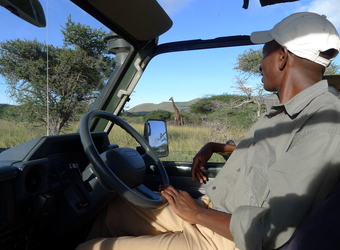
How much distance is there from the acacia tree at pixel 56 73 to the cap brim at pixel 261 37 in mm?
1144

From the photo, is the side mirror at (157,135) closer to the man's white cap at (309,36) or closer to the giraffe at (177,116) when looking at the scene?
the giraffe at (177,116)

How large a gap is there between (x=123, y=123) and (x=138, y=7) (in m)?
0.76

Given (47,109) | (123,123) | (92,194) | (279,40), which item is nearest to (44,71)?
(47,109)

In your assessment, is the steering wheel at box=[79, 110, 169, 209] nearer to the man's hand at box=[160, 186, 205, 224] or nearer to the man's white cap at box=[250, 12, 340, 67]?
the man's hand at box=[160, 186, 205, 224]

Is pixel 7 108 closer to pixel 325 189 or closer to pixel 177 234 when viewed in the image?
pixel 177 234

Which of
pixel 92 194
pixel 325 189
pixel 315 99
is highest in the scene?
pixel 315 99

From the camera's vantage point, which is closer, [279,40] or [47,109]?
[279,40]

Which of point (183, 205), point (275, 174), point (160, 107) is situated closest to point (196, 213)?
point (183, 205)

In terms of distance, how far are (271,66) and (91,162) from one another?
41.4 inches

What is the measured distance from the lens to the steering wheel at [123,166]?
1430 millimetres

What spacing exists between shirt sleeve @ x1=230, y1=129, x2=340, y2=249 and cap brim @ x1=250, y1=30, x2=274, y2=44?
0.65 m

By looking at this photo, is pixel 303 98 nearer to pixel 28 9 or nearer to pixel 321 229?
pixel 321 229

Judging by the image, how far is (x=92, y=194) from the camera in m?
1.58

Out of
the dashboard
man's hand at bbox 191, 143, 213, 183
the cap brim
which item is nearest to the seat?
the cap brim
